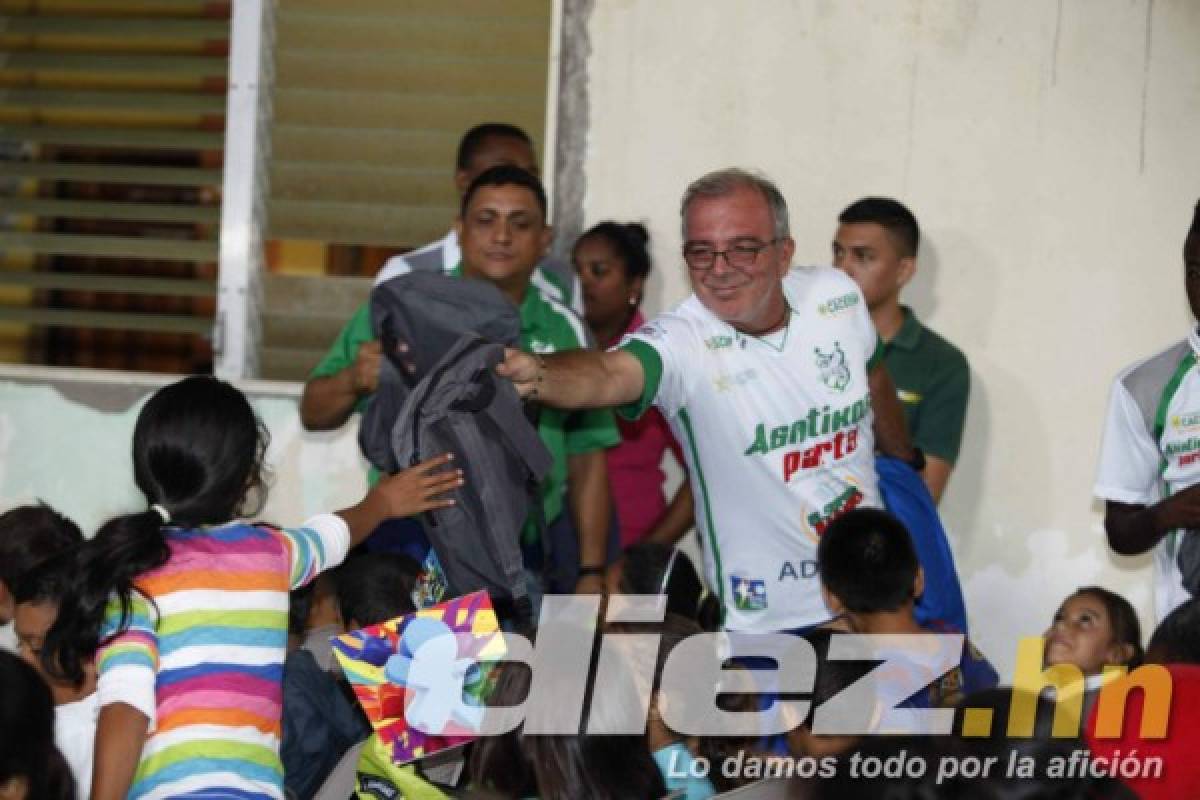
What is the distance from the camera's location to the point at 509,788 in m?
3.30

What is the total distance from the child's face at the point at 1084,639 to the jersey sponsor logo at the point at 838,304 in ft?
4.06

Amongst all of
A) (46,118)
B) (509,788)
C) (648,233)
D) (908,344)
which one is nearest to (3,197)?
(46,118)

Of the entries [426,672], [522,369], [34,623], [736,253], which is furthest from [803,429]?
[34,623]

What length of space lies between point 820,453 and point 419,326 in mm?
1001

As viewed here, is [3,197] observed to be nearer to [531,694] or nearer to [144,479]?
[144,479]

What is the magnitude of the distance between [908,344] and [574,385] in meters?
1.88

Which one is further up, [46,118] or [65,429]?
[46,118]

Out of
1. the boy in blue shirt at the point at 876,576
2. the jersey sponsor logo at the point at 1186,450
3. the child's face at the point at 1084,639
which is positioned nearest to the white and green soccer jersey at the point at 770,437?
the boy in blue shirt at the point at 876,576

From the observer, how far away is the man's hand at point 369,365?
→ 4391 millimetres

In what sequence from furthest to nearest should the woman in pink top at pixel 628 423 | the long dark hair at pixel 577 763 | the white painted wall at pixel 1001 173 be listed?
the white painted wall at pixel 1001 173, the woman in pink top at pixel 628 423, the long dark hair at pixel 577 763

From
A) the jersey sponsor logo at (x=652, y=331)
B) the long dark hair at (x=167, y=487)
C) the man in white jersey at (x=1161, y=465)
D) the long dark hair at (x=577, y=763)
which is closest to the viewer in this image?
the long dark hair at (x=577, y=763)

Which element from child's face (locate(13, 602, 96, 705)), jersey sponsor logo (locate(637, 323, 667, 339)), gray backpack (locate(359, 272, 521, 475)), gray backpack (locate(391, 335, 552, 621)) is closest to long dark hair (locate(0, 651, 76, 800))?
child's face (locate(13, 602, 96, 705))

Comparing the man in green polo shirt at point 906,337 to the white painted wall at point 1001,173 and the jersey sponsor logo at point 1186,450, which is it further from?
the jersey sponsor logo at point 1186,450

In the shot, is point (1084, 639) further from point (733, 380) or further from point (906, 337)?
point (733, 380)
